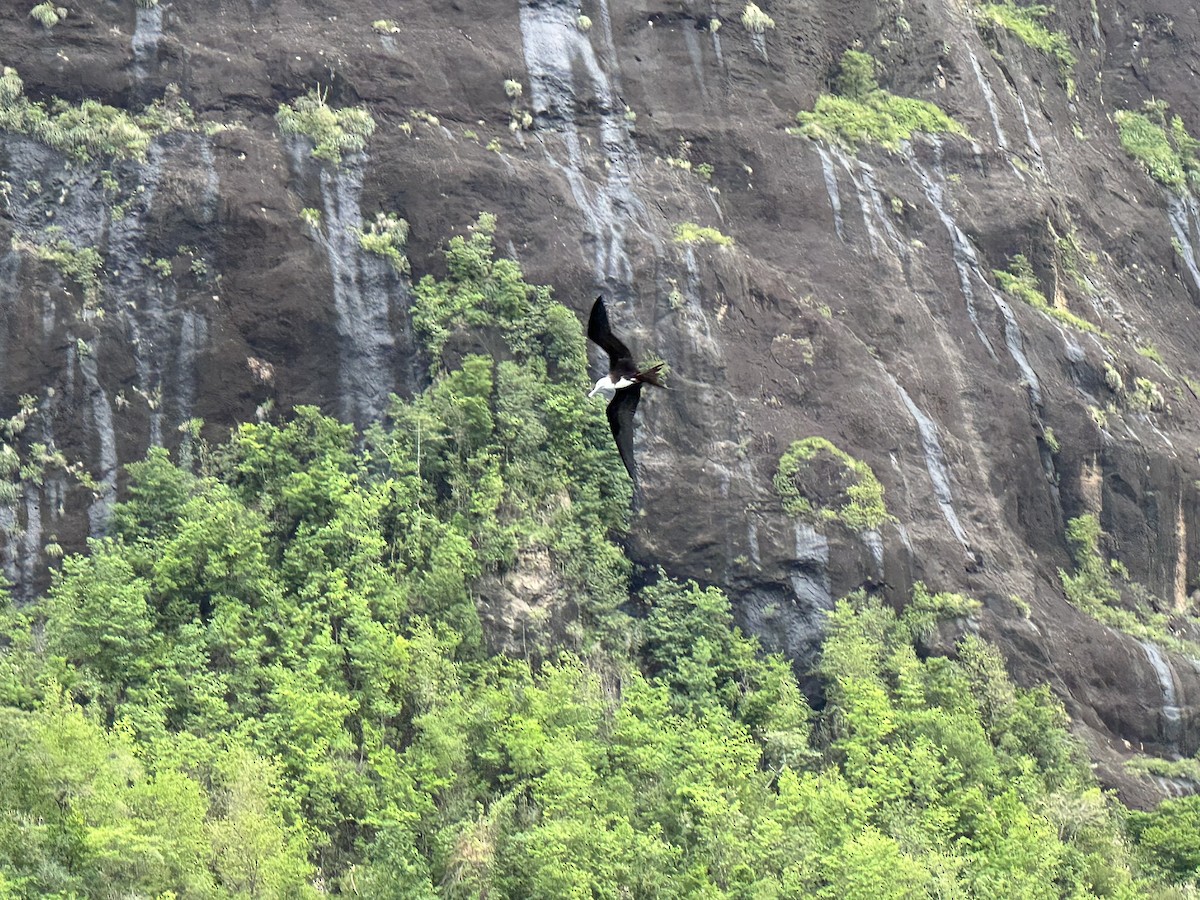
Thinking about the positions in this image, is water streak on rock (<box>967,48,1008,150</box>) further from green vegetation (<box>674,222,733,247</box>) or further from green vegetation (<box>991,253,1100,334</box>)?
green vegetation (<box>674,222,733,247</box>)

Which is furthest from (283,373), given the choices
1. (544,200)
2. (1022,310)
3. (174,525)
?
(1022,310)

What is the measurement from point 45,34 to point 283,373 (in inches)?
313

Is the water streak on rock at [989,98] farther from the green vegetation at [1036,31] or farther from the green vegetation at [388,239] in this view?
the green vegetation at [388,239]

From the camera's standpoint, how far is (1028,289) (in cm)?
3916

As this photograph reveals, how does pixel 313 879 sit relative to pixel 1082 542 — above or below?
below

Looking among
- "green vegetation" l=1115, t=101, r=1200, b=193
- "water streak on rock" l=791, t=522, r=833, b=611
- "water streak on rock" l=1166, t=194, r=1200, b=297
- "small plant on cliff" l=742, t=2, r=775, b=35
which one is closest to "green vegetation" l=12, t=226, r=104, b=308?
"water streak on rock" l=791, t=522, r=833, b=611

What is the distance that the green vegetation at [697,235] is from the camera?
35.1m

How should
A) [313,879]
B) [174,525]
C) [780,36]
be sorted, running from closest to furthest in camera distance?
[313,879], [174,525], [780,36]

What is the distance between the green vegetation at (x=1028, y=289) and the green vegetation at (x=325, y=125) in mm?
13390

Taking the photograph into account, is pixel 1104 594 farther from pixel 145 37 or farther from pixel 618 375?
pixel 145 37

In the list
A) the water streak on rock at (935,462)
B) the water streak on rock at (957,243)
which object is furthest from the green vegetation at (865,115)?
the water streak on rock at (935,462)

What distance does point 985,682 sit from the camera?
105ft

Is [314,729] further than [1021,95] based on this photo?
No

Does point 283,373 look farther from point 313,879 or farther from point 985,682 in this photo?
point 985,682
